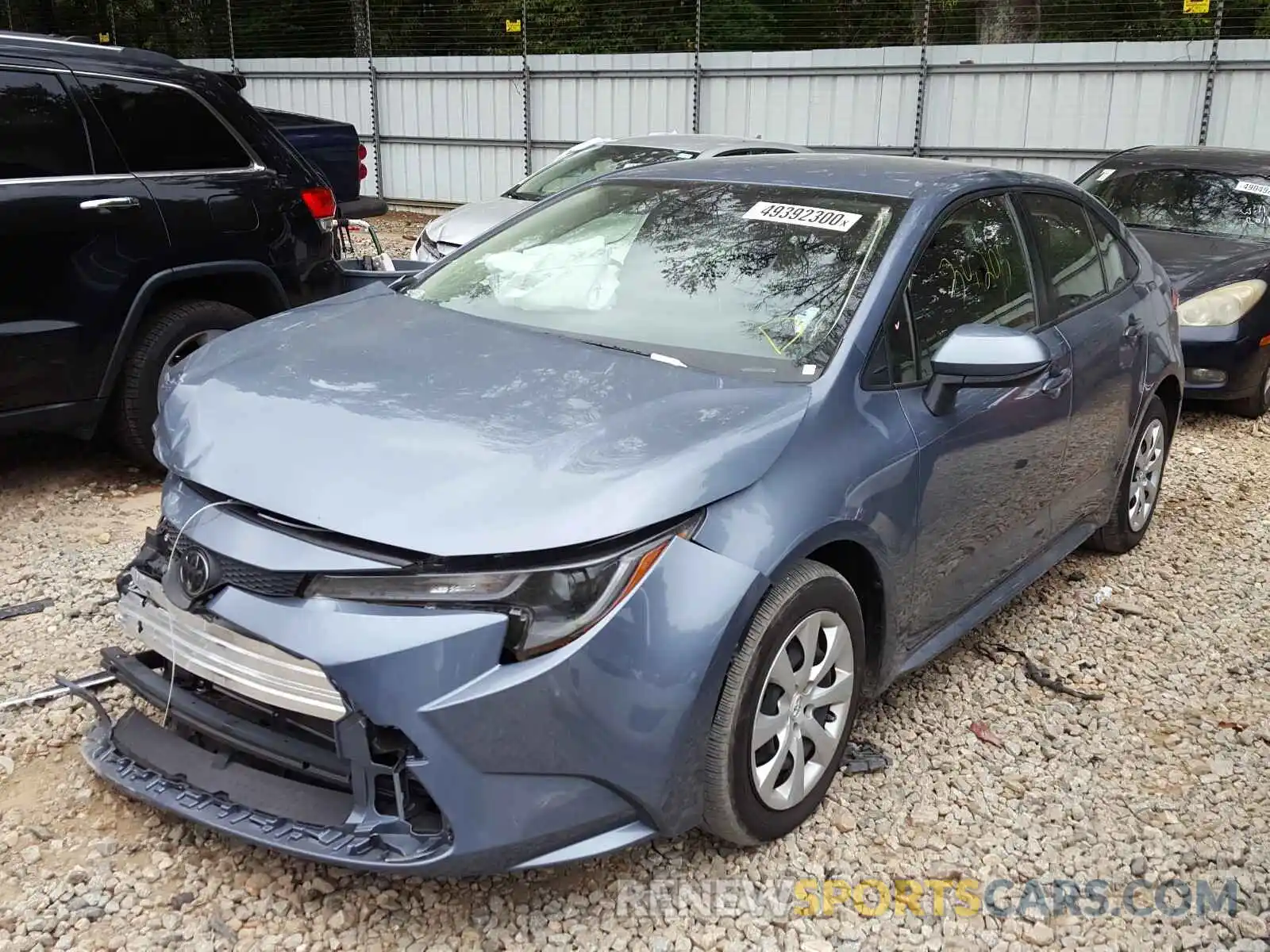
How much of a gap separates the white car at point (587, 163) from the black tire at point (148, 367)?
141 inches

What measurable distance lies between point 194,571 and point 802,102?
12.9m

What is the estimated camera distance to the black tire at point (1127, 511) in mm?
4613

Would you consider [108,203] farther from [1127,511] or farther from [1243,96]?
[1243,96]

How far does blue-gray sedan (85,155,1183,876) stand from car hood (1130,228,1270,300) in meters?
3.70

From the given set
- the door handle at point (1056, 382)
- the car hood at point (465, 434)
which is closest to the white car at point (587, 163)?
the door handle at point (1056, 382)

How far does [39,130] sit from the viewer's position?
181 inches

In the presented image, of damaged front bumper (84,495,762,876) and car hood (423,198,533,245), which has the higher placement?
car hood (423,198,533,245)

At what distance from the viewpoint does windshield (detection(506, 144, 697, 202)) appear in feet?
31.0

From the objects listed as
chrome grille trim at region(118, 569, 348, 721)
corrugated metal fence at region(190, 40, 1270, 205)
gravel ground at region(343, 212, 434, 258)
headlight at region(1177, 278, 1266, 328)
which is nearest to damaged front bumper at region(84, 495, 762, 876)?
chrome grille trim at region(118, 569, 348, 721)

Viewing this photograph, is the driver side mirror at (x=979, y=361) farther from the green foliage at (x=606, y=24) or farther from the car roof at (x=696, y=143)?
the green foliage at (x=606, y=24)

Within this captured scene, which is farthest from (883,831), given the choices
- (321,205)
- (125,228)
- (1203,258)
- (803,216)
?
(1203,258)

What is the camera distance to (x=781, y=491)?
2.58 meters

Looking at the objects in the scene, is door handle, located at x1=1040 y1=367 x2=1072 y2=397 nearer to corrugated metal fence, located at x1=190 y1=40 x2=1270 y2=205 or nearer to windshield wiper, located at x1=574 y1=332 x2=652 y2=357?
windshield wiper, located at x1=574 y1=332 x2=652 y2=357

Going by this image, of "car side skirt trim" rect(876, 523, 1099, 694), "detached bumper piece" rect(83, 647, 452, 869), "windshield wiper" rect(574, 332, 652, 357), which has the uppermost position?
"windshield wiper" rect(574, 332, 652, 357)
